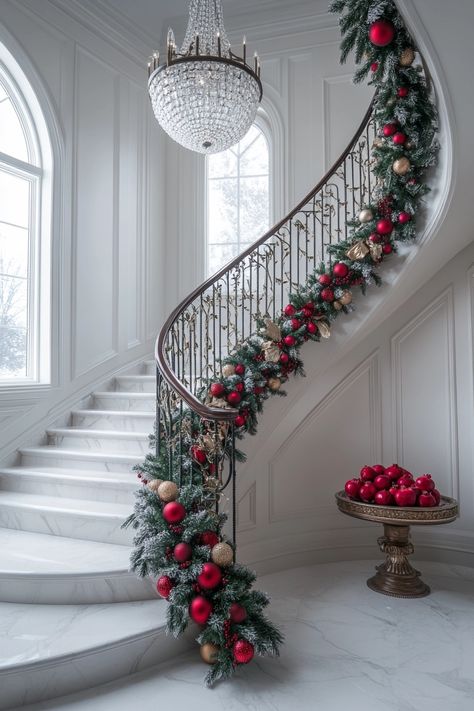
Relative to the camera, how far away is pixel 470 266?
15.1ft

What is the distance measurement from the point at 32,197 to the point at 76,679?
409 cm

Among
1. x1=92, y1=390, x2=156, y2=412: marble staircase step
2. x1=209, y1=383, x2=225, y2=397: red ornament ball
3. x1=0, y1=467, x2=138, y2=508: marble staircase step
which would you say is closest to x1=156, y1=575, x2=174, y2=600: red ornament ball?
x1=0, y1=467, x2=138, y2=508: marble staircase step

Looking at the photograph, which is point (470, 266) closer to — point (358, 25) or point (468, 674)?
point (358, 25)

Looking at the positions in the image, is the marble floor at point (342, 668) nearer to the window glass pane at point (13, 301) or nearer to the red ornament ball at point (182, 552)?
the red ornament ball at point (182, 552)

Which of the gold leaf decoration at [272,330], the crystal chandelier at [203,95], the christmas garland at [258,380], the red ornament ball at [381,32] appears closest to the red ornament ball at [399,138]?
the christmas garland at [258,380]

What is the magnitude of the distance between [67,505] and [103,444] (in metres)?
0.77

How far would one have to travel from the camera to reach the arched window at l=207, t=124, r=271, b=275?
21.1 feet

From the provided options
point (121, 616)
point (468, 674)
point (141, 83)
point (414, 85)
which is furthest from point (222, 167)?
point (468, 674)

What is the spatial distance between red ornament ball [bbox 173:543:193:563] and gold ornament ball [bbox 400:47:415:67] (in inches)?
118

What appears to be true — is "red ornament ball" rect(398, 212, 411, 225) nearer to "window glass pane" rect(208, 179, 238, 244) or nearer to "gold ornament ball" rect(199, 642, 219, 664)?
"gold ornament ball" rect(199, 642, 219, 664)

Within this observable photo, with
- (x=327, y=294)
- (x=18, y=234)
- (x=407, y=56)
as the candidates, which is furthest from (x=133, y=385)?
(x=407, y=56)

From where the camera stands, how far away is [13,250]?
16.2 ft

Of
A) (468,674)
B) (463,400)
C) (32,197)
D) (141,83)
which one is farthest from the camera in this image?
(141,83)

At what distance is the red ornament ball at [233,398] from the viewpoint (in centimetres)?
362
